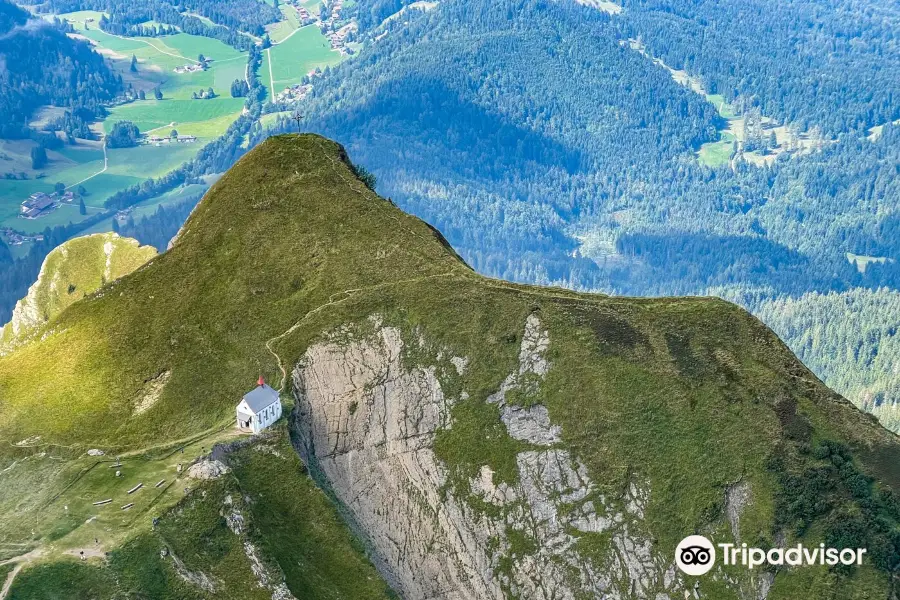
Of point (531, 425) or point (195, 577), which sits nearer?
point (195, 577)

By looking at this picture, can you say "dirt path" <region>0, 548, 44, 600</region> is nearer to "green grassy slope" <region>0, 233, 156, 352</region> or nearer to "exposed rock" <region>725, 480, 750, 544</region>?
"exposed rock" <region>725, 480, 750, 544</region>

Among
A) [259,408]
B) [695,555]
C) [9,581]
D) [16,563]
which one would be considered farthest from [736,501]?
[9,581]

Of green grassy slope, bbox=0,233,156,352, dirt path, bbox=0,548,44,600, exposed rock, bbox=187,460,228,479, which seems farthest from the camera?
green grassy slope, bbox=0,233,156,352

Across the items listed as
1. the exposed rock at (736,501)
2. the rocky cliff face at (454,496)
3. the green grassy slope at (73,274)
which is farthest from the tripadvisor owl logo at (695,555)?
the green grassy slope at (73,274)

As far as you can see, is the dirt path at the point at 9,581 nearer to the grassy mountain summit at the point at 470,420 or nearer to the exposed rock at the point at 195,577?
the grassy mountain summit at the point at 470,420

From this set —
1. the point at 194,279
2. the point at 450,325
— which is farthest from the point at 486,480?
the point at 194,279

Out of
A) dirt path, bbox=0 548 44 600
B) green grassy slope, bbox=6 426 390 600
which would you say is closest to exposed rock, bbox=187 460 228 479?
green grassy slope, bbox=6 426 390 600

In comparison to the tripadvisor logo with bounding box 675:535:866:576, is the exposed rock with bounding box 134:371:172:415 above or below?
above

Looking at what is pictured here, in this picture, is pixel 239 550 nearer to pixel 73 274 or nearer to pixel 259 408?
pixel 259 408
